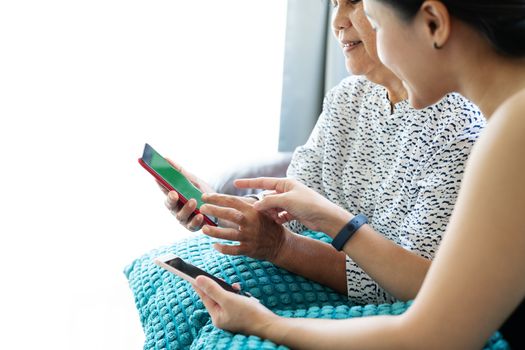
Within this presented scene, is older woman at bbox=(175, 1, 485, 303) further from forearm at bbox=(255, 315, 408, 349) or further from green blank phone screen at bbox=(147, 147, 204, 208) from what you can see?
forearm at bbox=(255, 315, 408, 349)

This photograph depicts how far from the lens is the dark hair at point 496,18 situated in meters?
0.89

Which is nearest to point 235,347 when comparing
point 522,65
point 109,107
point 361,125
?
point 522,65

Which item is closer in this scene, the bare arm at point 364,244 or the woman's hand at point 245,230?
the bare arm at point 364,244

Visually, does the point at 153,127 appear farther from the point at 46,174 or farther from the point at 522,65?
the point at 522,65

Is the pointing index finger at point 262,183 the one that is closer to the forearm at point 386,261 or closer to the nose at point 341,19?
the forearm at point 386,261

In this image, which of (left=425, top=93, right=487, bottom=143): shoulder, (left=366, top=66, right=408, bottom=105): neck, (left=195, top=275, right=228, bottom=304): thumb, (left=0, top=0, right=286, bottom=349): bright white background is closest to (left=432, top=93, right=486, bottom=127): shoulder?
(left=425, top=93, right=487, bottom=143): shoulder

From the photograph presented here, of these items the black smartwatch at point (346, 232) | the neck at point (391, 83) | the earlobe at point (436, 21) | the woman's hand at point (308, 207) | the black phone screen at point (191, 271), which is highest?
the earlobe at point (436, 21)

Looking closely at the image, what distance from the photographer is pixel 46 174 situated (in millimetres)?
2275

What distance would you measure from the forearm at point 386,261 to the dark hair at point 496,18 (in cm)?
43

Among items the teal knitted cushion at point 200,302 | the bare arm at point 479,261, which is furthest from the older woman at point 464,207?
the teal knitted cushion at point 200,302

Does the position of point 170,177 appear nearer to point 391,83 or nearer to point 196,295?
point 196,295

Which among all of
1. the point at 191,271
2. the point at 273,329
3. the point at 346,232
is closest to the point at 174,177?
the point at 191,271

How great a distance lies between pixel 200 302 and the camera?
1.27 meters

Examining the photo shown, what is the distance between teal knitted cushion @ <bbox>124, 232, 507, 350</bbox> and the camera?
1.14 m
